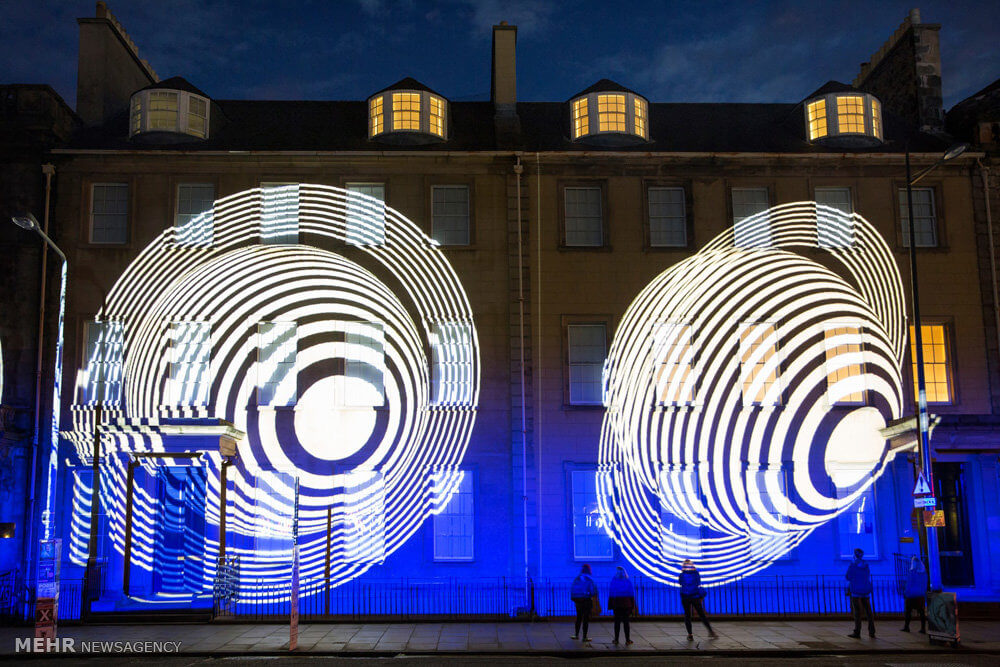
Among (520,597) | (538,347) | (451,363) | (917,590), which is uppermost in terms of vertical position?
(538,347)

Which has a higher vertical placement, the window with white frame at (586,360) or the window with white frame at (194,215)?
the window with white frame at (194,215)

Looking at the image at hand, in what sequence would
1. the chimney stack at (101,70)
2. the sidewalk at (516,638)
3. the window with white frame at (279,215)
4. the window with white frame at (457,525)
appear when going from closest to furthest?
the sidewalk at (516,638) → the window with white frame at (457,525) → the window with white frame at (279,215) → the chimney stack at (101,70)

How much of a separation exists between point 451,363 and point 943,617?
44.2 ft

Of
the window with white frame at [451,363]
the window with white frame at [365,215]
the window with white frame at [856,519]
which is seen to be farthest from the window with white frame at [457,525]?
the window with white frame at [856,519]

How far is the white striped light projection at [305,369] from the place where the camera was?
23766mm

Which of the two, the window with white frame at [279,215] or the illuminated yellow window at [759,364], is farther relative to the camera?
the window with white frame at [279,215]

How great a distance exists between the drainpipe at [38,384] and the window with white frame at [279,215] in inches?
233

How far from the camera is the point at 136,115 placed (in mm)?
26688

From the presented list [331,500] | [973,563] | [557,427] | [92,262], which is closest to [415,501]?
[331,500]

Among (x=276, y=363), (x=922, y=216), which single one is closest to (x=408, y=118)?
(x=276, y=363)

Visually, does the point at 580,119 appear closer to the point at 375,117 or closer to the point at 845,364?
the point at 375,117

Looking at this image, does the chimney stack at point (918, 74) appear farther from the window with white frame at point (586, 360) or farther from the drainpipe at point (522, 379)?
the drainpipe at point (522, 379)

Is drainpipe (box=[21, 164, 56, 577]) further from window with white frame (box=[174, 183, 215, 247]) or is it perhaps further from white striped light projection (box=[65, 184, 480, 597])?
window with white frame (box=[174, 183, 215, 247])

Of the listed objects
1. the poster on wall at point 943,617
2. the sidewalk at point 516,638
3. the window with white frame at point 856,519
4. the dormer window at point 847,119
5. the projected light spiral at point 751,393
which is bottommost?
the sidewalk at point 516,638
